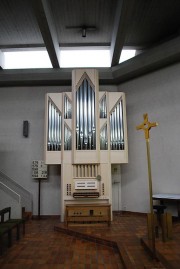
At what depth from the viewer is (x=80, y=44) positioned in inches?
316

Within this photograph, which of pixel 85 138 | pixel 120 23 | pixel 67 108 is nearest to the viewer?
pixel 120 23

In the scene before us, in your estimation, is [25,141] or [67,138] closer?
[67,138]

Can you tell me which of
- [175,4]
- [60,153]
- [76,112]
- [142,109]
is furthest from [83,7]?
[60,153]

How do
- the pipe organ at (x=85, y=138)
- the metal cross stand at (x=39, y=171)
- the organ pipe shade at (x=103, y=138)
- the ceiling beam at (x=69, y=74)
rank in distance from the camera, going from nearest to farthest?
the pipe organ at (x=85, y=138)
the organ pipe shade at (x=103, y=138)
the ceiling beam at (x=69, y=74)
the metal cross stand at (x=39, y=171)

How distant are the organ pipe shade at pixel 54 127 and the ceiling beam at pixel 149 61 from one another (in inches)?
95.1

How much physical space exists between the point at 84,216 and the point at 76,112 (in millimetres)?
2974

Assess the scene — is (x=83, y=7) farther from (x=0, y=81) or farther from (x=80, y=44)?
(x=0, y=81)

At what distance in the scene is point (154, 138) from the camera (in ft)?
24.6

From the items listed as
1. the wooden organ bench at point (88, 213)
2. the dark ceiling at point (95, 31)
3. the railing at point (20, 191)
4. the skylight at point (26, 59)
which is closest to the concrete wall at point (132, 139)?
the railing at point (20, 191)

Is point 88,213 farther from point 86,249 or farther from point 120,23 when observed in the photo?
point 120,23

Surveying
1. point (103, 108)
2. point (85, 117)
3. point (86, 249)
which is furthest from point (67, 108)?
point (86, 249)

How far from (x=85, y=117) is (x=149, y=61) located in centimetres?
259

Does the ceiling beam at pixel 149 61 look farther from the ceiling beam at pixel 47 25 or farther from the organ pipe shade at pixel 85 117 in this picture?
the ceiling beam at pixel 47 25

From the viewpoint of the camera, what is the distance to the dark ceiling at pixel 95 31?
6023mm
